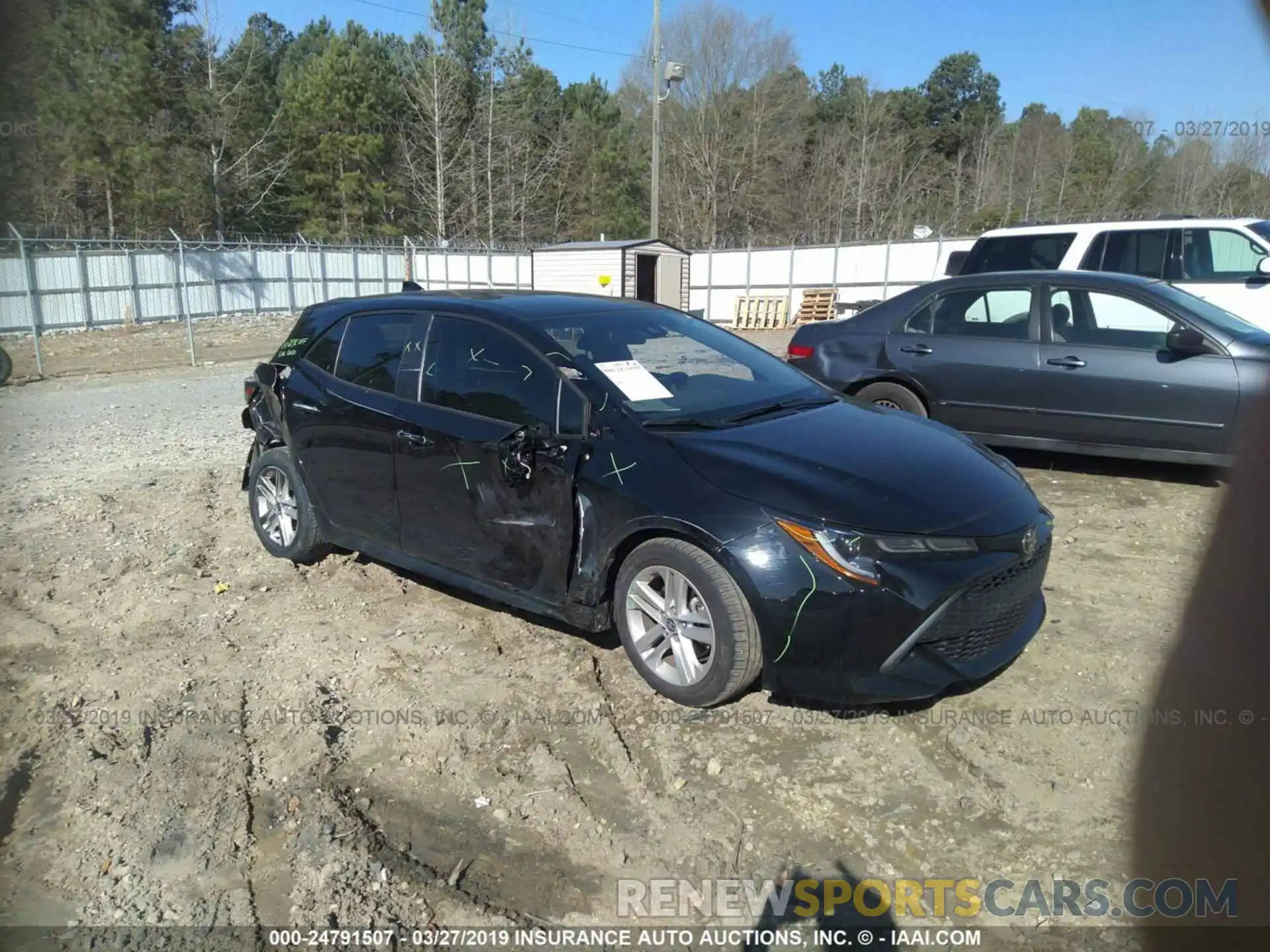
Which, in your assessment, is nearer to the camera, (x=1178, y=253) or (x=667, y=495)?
(x=667, y=495)

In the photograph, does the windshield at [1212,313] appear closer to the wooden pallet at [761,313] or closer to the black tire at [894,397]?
the black tire at [894,397]

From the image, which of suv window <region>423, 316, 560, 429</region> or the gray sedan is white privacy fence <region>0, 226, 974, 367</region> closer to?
the gray sedan

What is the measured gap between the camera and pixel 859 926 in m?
2.49

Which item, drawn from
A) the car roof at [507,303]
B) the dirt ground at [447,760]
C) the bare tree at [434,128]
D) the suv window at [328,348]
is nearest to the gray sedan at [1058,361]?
the dirt ground at [447,760]

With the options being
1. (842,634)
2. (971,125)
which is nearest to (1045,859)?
(842,634)

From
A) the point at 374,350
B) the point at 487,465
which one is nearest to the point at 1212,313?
the point at 487,465

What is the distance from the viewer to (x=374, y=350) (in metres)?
4.86

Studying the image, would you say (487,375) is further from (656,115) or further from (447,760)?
(656,115)

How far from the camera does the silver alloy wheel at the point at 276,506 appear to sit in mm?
5340

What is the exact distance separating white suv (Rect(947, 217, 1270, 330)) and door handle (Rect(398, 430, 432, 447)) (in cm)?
659

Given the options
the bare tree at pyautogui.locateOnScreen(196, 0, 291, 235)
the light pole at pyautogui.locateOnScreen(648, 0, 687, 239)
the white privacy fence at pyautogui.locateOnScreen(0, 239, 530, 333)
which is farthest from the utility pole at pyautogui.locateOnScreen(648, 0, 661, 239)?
the bare tree at pyautogui.locateOnScreen(196, 0, 291, 235)

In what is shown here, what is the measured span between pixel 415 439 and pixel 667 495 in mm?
1489

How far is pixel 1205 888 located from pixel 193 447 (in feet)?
30.3

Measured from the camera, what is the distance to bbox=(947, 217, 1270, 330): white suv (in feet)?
29.6
